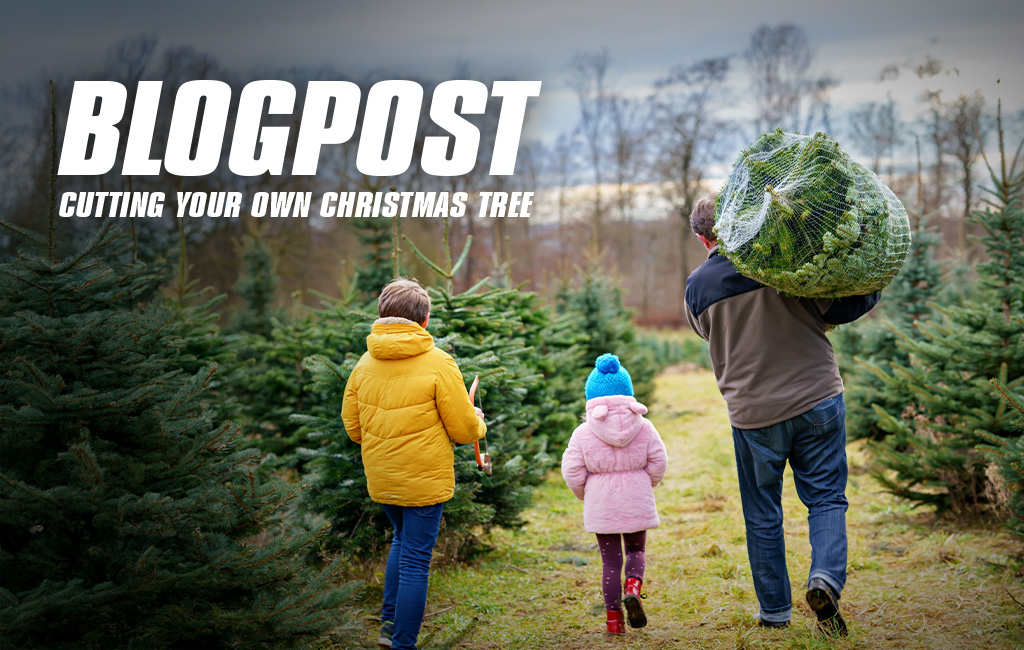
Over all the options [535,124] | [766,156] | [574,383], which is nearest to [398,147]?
[574,383]

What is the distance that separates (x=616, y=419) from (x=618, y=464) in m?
0.25

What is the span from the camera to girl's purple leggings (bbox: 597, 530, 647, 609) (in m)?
3.96

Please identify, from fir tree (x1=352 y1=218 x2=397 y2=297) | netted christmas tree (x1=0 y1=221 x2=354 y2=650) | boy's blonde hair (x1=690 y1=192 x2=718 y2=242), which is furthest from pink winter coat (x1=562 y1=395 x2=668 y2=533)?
fir tree (x1=352 y1=218 x2=397 y2=297)

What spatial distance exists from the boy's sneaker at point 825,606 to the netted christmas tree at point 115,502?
6.92ft

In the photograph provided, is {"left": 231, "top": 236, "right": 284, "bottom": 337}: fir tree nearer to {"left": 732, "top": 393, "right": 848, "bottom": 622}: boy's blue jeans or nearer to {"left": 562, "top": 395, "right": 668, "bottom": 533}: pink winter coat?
{"left": 562, "top": 395, "right": 668, "bottom": 533}: pink winter coat

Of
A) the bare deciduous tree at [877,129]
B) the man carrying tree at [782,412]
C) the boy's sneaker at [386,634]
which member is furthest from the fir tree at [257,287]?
the bare deciduous tree at [877,129]

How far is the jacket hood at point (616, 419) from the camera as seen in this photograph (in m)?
3.94

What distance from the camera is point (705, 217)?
3920 millimetres

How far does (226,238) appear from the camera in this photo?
21.4 m

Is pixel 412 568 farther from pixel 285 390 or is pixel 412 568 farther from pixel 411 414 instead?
pixel 285 390

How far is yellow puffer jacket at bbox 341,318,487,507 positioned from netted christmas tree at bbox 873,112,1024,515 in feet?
11.9

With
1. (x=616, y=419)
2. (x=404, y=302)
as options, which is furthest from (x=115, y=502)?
(x=616, y=419)

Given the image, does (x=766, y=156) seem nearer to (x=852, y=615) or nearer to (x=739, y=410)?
(x=739, y=410)

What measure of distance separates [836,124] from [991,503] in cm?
2289
